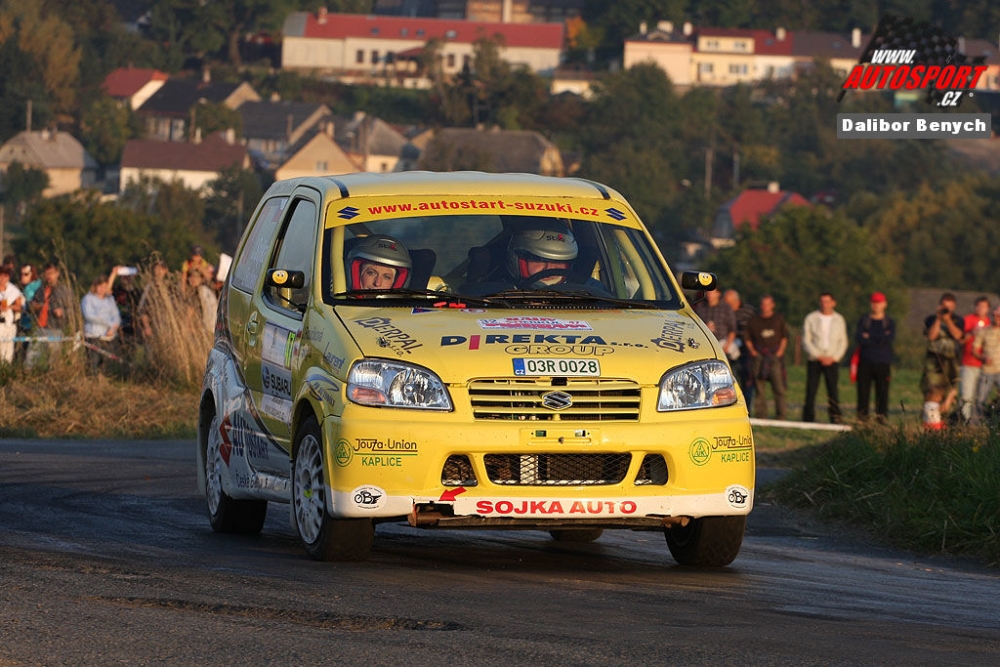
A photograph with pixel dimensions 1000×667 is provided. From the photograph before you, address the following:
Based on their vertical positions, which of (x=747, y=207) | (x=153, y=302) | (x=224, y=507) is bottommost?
(x=224, y=507)

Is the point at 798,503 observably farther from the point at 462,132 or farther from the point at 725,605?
the point at 462,132

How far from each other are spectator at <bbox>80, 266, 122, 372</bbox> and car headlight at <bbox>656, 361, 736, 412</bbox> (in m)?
14.6

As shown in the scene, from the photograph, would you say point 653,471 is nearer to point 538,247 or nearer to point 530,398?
point 530,398

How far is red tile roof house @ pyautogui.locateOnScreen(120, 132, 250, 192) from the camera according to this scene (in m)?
184

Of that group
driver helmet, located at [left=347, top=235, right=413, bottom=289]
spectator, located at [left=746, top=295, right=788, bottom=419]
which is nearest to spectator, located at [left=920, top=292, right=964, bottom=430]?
spectator, located at [left=746, top=295, right=788, bottom=419]

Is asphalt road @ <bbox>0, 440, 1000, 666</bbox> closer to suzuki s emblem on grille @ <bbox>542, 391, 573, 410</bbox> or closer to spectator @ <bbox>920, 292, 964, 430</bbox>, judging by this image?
suzuki s emblem on grille @ <bbox>542, 391, 573, 410</bbox>

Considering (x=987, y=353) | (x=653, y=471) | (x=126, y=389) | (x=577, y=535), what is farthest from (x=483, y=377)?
(x=987, y=353)

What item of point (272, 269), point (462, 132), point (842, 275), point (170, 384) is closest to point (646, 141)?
point (462, 132)

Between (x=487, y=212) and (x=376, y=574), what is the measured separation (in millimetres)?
2154

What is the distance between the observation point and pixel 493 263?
975 centimetres

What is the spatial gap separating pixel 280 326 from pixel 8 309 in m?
13.3

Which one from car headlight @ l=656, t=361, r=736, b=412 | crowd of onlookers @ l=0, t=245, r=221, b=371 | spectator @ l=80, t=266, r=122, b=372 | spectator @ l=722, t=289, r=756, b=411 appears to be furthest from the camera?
spectator @ l=722, t=289, r=756, b=411

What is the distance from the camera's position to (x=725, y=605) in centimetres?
802

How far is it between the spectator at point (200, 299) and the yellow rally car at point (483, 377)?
12.6 metres
